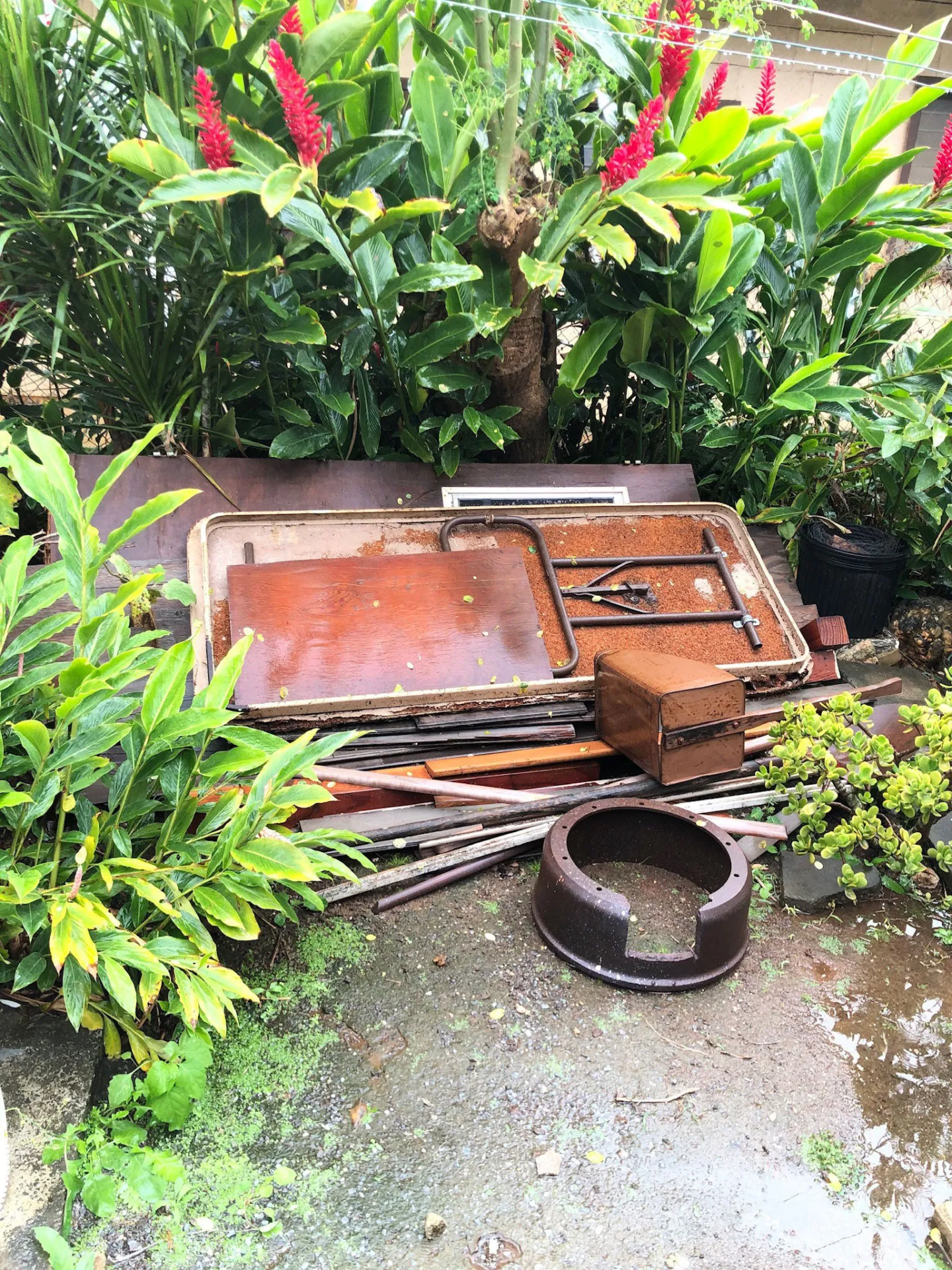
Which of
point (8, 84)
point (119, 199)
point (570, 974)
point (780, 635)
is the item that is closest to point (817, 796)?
point (570, 974)

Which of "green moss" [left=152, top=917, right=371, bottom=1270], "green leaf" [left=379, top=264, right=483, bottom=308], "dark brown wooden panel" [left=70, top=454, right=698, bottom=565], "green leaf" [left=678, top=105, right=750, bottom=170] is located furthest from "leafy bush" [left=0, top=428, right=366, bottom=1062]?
"green leaf" [left=678, top=105, right=750, bottom=170]

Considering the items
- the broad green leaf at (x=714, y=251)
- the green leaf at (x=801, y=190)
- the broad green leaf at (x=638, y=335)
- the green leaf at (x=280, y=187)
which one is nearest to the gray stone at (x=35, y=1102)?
the green leaf at (x=280, y=187)

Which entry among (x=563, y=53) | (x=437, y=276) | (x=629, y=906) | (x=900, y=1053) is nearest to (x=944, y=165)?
(x=563, y=53)

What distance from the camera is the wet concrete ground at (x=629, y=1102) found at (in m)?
1.58

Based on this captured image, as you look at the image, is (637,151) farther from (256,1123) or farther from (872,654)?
(256,1123)

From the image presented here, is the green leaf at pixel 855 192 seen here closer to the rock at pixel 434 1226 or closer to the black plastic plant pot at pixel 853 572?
the black plastic plant pot at pixel 853 572

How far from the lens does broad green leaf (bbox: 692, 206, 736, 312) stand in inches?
129

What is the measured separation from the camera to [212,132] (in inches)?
98.7

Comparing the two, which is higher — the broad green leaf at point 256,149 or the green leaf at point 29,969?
the broad green leaf at point 256,149

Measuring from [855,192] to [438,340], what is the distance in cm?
191

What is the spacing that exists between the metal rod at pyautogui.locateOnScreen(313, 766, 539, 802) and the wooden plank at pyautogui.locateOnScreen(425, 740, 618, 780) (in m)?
0.05

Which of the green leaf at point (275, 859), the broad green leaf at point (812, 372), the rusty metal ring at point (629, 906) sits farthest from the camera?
the broad green leaf at point (812, 372)

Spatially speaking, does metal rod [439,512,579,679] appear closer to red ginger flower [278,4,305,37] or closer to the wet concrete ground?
the wet concrete ground

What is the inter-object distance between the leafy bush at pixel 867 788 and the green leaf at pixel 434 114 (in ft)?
7.74
